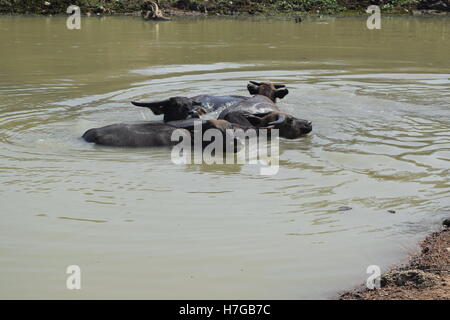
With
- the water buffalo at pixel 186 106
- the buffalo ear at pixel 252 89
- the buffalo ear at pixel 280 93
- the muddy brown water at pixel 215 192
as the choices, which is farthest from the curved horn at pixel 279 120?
the buffalo ear at pixel 252 89

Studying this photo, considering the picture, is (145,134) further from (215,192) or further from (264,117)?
(215,192)

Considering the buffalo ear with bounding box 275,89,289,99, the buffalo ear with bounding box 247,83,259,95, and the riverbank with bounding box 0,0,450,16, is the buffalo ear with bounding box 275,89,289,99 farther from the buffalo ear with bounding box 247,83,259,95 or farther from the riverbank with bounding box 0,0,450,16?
the riverbank with bounding box 0,0,450,16

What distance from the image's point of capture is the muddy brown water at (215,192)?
4469mm

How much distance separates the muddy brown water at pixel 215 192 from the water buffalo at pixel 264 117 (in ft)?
0.64

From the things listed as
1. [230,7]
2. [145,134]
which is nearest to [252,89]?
[145,134]

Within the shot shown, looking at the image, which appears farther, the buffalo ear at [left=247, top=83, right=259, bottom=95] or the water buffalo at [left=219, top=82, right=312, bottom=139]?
the buffalo ear at [left=247, top=83, right=259, bottom=95]

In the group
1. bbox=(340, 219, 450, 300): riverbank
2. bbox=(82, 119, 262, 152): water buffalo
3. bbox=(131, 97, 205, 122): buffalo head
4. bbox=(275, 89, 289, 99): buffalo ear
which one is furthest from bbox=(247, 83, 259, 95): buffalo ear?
bbox=(340, 219, 450, 300): riverbank

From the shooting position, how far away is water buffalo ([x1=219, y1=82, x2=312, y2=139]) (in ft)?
27.6

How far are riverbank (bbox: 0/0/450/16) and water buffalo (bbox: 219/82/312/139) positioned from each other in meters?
18.4

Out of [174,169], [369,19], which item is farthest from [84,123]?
[369,19]

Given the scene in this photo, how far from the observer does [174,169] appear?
6891mm

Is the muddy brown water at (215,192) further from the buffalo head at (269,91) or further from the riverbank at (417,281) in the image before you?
the buffalo head at (269,91)

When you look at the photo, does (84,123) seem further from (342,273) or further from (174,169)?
(342,273)
